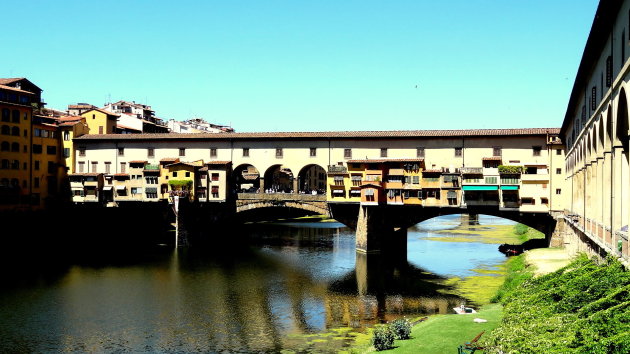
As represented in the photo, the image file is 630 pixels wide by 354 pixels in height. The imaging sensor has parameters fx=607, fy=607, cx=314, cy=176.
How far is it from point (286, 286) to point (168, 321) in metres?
13.5

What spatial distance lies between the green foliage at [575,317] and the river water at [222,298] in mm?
10834

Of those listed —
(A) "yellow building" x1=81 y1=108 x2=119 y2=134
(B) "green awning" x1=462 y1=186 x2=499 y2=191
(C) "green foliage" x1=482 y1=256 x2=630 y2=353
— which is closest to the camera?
(C) "green foliage" x1=482 y1=256 x2=630 y2=353

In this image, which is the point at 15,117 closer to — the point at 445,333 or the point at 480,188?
the point at 480,188

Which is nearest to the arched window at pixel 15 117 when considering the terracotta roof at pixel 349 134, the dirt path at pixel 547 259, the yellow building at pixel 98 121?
the terracotta roof at pixel 349 134

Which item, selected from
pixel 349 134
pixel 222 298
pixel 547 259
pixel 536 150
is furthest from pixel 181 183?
pixel 547 259

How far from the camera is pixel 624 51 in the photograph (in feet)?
71.8

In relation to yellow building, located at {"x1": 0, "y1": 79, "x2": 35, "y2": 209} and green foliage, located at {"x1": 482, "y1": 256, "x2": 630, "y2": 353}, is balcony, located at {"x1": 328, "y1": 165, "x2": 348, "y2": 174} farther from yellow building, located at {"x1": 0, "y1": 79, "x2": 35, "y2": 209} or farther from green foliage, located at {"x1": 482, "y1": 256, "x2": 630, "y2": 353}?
green foliage, located at {"x1": 482, "y1": 256, "x2": 630, "y2": 353}

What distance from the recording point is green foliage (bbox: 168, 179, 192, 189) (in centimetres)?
7488

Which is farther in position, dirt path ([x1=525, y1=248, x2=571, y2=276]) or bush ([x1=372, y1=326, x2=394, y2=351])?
dirt path ([x1=525, y1=248, x2=571, y2=276])

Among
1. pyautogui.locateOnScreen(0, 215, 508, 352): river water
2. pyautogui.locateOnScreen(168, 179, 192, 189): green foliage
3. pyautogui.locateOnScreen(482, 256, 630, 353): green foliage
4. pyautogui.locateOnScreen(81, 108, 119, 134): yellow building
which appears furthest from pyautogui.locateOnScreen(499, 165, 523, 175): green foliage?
pyautogui.locateOnScreen(81, 108, 119, 134): yellow building

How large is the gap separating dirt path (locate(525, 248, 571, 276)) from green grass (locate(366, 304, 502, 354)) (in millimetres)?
11015

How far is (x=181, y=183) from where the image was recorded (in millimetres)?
74812

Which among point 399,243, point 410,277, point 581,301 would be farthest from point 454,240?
point 581,301

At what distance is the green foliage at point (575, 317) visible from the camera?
57.5 ft
